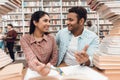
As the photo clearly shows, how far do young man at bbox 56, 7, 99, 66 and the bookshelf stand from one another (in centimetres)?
705

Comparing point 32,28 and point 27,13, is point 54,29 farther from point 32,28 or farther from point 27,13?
point 32,28

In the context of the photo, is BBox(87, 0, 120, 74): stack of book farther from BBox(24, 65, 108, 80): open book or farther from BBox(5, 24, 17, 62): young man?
BBox(5, 24, 17, 62): young man

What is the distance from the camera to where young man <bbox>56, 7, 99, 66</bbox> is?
1.73 meters

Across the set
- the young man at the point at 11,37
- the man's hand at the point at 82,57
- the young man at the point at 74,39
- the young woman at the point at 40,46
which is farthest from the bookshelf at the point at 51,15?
the man's hand at the point at 82,57

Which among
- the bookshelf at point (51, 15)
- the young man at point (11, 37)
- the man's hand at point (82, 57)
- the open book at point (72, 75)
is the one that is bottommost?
the young man at point (11, 37)

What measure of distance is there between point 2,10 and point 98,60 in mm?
478

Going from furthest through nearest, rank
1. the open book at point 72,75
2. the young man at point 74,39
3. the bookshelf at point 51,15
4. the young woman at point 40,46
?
the bookshelf at point 51,15
the young man at point 74,39
the young woman at point 40,46
the open book at point 72,75

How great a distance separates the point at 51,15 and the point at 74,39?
7.40 metres

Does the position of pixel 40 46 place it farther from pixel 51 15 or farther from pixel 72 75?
pixel 51 15

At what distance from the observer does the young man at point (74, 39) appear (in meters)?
1.73

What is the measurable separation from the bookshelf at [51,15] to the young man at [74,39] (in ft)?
23.1

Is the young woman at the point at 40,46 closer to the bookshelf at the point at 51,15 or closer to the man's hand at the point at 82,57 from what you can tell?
the man's hand at the point at 82,57

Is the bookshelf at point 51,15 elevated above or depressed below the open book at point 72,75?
above

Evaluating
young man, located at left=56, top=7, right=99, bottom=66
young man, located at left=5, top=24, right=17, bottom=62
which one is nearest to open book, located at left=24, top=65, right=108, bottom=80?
young man, located at left=56, top=7, right=99, bottom=66
